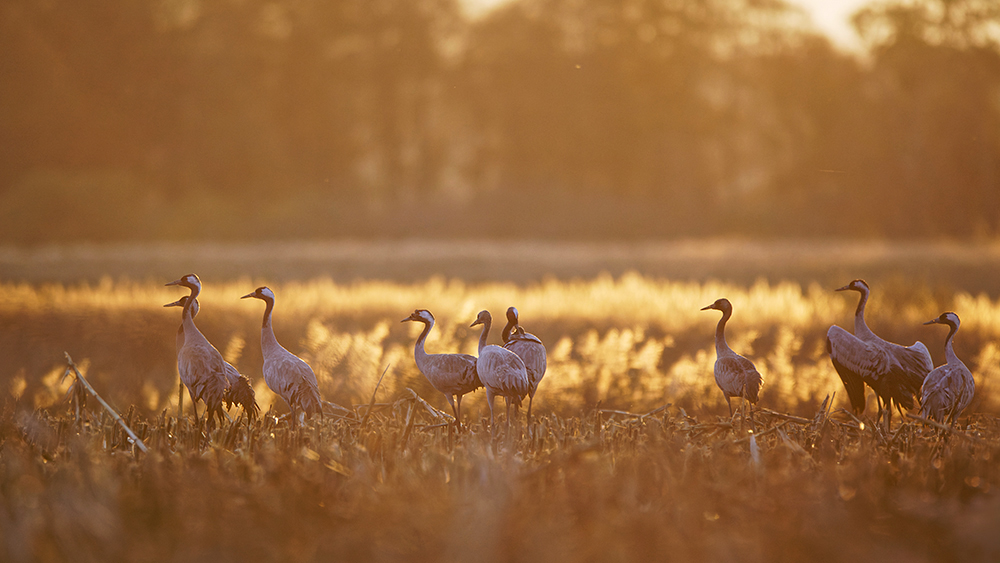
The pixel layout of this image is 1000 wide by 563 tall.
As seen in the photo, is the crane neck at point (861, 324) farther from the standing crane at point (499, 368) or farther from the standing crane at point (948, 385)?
the standing crane at point (499, 368)

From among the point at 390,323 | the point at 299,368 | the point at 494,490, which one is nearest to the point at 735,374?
the point at 494,490

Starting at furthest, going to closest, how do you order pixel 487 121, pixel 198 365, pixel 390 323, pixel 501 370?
pixel 487 121
pixel 390 323
pixel 198 365
pixel 501 370

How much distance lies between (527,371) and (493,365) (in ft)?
1.03

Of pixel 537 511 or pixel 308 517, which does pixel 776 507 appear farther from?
pixel 308 517

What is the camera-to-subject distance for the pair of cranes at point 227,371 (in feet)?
12.3

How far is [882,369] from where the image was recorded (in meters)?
4.03

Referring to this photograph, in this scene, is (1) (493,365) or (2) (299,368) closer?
(1) (493,365)

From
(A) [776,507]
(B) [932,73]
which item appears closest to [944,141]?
(B) [932,73]

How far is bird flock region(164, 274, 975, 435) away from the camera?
3.78 metres

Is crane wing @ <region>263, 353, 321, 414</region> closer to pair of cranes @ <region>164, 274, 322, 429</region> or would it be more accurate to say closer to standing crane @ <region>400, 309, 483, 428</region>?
pair of cranes @ <region>164, 274, 322, 429</region>

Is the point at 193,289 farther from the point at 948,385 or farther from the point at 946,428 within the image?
the point at 948,385

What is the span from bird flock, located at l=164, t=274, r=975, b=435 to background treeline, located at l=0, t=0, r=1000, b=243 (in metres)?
26.8

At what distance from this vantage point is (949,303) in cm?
1388

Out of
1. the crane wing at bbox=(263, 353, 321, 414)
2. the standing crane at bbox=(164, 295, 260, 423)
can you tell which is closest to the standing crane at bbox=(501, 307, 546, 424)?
the crane wing at bbox=(263, 353, 321, 414)
